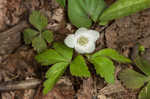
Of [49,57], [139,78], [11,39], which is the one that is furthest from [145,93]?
[11,39]

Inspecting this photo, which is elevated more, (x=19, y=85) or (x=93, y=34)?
(x=93, y=34)

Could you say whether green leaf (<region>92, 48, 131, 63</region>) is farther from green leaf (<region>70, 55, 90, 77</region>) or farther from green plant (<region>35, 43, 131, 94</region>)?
green leaf (<region>70, 55, 90, 77</region>)

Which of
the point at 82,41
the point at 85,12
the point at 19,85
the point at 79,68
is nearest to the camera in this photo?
the point at 79,68

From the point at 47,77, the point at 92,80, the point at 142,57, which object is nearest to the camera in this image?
the point at 47,77

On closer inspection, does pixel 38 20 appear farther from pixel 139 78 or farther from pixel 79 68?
pixel 139 78

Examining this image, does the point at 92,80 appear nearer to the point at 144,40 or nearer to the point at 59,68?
the point at 59,68

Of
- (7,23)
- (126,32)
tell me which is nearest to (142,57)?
(126,32)
